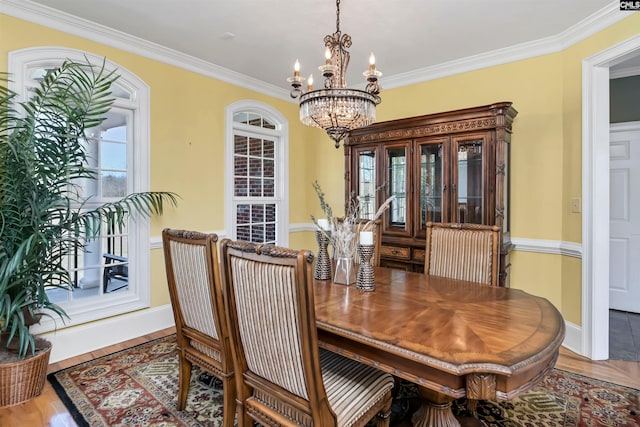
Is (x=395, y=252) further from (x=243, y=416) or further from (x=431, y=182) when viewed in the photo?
(x=243, y=416)

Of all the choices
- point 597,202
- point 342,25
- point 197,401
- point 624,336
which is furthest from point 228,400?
point 624,336

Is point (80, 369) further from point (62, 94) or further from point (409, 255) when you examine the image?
point (409, 255)

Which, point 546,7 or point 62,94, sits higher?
point 546,7

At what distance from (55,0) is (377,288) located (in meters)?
3.06

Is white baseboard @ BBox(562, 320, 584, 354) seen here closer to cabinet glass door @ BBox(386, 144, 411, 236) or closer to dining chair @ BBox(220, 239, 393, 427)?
cabinet glass door @ BBox(386, 144, 411, 236)

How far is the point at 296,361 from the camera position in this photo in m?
1.19

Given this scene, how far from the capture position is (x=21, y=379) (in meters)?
2.09

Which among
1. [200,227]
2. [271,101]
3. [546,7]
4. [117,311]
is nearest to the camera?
[546,7]

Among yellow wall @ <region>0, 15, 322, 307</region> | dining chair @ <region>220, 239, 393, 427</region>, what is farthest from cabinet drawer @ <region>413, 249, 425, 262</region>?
yellow wall @ <region>0, 15, 322, 307</region>

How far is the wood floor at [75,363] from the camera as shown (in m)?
1.94

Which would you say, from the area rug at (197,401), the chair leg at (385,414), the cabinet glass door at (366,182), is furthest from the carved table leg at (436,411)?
the cabinet glass door at (366,182)

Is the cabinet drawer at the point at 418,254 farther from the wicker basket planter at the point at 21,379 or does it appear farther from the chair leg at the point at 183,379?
the wicker basket planter at the point at 21,379

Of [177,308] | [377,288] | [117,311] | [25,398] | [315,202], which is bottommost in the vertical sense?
[25,398]

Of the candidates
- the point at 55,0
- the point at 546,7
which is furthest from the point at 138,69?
the point at 546,7
